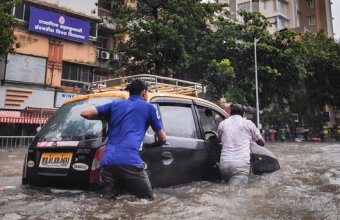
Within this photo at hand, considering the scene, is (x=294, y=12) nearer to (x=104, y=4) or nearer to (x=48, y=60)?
(x=104, y=4)

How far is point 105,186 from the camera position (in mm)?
3832

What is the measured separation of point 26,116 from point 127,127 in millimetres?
16106

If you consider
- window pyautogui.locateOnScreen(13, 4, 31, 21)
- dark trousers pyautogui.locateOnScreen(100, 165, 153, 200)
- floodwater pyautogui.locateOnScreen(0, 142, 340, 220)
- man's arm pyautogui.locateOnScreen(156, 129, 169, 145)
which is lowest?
floodwater pyautogui.locateOnScreen(0, 142, 340, 220)

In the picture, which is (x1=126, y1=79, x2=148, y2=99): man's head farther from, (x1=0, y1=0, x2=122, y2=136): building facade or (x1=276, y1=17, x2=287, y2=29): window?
(x1=276, y1=17, x2=287, y2=29): window

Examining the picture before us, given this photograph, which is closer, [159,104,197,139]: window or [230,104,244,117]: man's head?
[159,104,197,139]: window

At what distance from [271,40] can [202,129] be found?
23113 mm

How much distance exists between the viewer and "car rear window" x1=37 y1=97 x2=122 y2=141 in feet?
13.7

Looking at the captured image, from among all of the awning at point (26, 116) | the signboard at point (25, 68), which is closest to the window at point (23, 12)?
the signboard at point (25, 68)

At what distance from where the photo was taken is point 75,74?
22.0m

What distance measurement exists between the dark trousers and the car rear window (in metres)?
0.49

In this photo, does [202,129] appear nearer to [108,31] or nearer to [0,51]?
[0,51]

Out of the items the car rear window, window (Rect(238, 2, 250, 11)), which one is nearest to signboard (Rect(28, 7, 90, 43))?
the car rear window

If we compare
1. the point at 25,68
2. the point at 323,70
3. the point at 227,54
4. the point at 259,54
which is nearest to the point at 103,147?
the point at 25,68

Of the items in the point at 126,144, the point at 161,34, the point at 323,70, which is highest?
the point at 323,70
